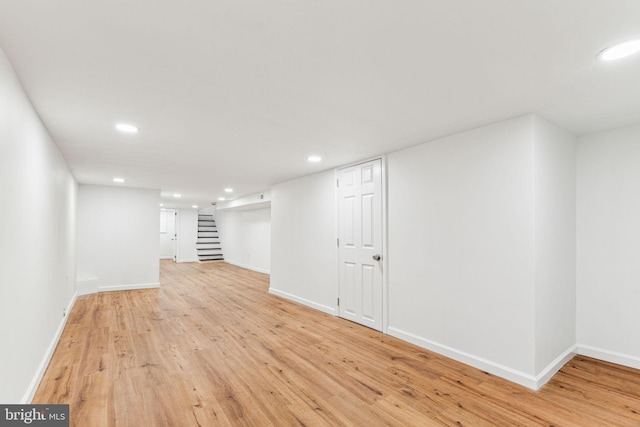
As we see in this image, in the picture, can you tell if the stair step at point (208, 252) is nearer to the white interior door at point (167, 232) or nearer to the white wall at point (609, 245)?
the white interior door at point (167, 232)

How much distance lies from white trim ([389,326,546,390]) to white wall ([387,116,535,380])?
1 centimetres

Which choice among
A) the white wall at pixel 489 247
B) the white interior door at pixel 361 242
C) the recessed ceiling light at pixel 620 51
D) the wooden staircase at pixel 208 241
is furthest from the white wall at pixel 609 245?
the wooden staircase at pixel 208 241

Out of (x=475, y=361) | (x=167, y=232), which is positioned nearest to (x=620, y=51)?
(x=475, y=361)

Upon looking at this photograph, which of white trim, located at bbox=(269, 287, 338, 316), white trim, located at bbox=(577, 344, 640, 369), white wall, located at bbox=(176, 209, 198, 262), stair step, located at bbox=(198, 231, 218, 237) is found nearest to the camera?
white trim, located at bbox=(577, 344, 640, 369)

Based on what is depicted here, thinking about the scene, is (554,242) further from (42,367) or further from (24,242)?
(42,367)

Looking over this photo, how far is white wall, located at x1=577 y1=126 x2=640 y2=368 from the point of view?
2725mm

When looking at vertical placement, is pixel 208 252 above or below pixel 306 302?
above

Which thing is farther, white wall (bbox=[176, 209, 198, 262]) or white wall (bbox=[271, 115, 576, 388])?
white wall (bbox=[176, 209, 198, 262])

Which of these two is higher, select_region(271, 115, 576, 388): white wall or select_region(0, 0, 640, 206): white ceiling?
select_region(0, 0, 640, 206): white ceiling

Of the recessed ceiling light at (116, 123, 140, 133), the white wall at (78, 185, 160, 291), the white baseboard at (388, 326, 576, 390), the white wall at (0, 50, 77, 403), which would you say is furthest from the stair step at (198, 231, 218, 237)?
the white baseboard at (388, 326, 576, 390)

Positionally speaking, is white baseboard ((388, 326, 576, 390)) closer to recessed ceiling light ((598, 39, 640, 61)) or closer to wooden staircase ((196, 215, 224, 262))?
recessed ceiling light ((598, 39, 640, 61))

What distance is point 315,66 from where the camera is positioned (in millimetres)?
1728

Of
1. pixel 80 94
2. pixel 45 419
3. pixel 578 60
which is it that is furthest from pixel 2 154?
pixel 578 60

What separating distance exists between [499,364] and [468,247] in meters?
1.05
